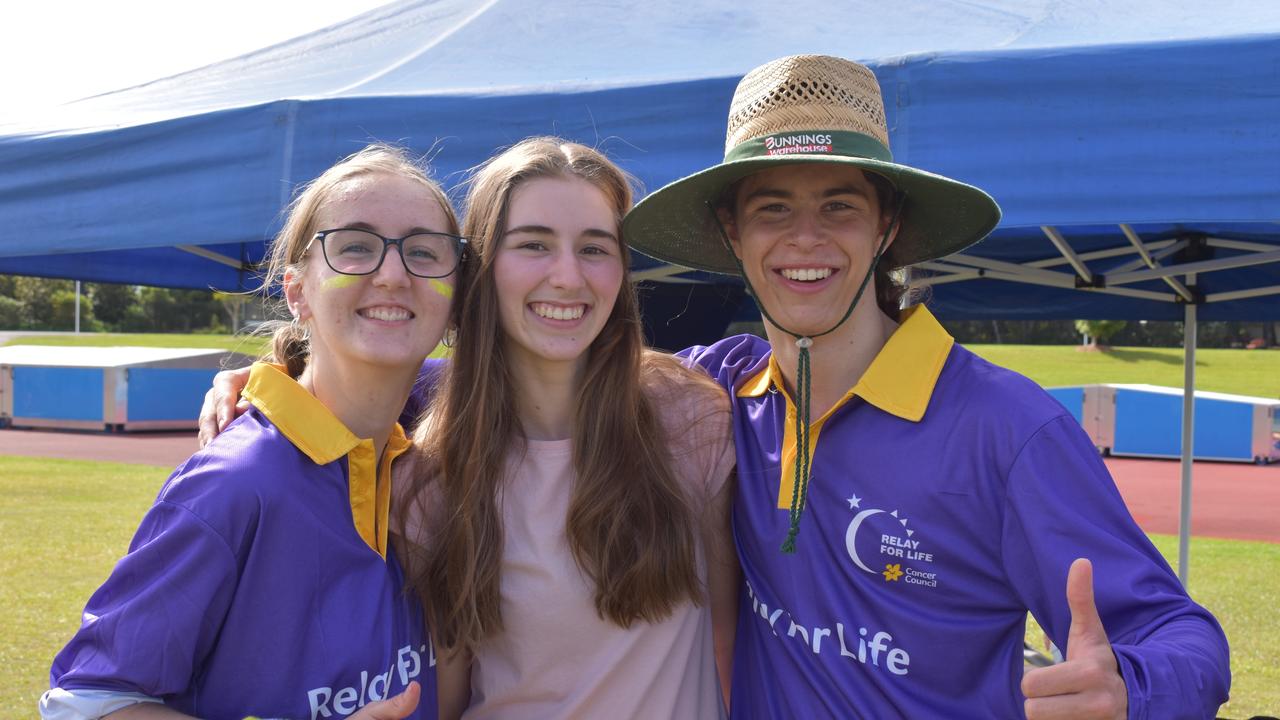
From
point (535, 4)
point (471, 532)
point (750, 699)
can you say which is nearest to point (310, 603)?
point (471, 532)

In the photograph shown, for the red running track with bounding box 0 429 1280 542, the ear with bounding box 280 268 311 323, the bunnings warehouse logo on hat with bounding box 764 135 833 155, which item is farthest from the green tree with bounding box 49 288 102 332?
the bunnings warehouse logo on hat with bounding box 764 135 833 155

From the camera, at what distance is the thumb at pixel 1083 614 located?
1.36m

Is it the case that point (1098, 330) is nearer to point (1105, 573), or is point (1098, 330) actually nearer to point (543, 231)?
point (543, 231)

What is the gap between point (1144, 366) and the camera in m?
33.2

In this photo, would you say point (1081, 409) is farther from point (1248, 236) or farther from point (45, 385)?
point (45, 385)

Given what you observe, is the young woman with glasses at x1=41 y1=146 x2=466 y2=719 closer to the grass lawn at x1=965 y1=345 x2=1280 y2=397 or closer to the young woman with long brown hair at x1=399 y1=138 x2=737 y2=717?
the young woman with long brown hair at x1=399 y1=138 x2=737 y2=717

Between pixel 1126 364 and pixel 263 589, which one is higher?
pixel 263 589

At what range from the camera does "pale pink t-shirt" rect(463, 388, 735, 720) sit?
197cm

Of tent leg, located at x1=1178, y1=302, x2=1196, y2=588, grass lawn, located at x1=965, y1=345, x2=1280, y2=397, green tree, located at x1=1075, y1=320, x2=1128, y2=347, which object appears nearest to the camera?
tent leg, located at x1=1178, y1=302, x2=1196, y2=588

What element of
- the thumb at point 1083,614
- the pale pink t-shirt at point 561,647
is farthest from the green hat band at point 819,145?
the thumb at point 1083,614

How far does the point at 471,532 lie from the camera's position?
198 cm

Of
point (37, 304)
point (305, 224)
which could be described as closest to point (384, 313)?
point (305, 224)

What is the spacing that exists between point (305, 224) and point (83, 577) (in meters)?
7.13

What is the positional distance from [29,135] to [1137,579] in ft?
10.2
